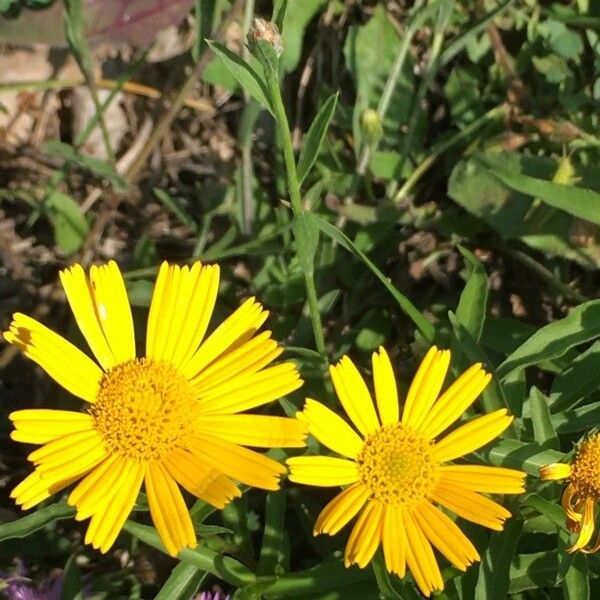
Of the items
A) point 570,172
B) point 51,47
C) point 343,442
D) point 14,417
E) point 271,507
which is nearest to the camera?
point 14,417

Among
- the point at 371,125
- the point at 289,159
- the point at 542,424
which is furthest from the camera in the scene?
the point at 371,125

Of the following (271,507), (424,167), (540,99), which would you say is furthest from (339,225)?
(271,507)

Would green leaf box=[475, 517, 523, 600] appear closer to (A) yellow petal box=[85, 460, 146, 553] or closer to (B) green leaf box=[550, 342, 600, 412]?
(B) green leaf box=[550, 342, 600, 412]

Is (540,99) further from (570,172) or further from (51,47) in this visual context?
(51,47)

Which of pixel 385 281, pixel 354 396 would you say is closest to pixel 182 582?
pixel 354 396

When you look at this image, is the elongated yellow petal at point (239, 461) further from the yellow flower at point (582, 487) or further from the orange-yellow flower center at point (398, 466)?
the yellow flower at point (582, 487)

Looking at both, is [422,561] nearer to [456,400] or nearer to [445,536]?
[445,536]
